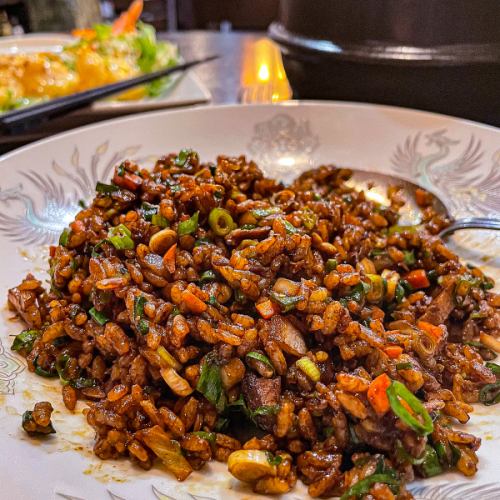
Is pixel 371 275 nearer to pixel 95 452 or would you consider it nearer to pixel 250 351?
pixel 250 351

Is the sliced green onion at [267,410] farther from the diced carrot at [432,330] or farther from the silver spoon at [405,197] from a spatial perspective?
the silver spoon at [405,197]

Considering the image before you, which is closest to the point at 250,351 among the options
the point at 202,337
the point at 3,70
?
the point at 202,337

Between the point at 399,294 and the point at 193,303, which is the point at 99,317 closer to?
the point at 193,303

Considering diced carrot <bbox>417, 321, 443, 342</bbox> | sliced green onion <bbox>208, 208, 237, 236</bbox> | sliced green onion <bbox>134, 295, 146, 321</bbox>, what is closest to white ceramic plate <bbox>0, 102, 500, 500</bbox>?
diced carrot <bbox>417, 321, 443, 342</bbox>

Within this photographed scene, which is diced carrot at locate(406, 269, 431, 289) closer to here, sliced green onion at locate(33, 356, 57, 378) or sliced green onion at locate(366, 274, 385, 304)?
sliced green onion at locate(366, 274, 385, 304)

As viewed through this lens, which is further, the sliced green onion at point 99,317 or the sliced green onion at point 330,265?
the sliced green onion at point 330,265

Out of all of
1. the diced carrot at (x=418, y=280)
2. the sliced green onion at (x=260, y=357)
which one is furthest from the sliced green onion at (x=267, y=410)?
the diced carrot at (x=418, y=280)
